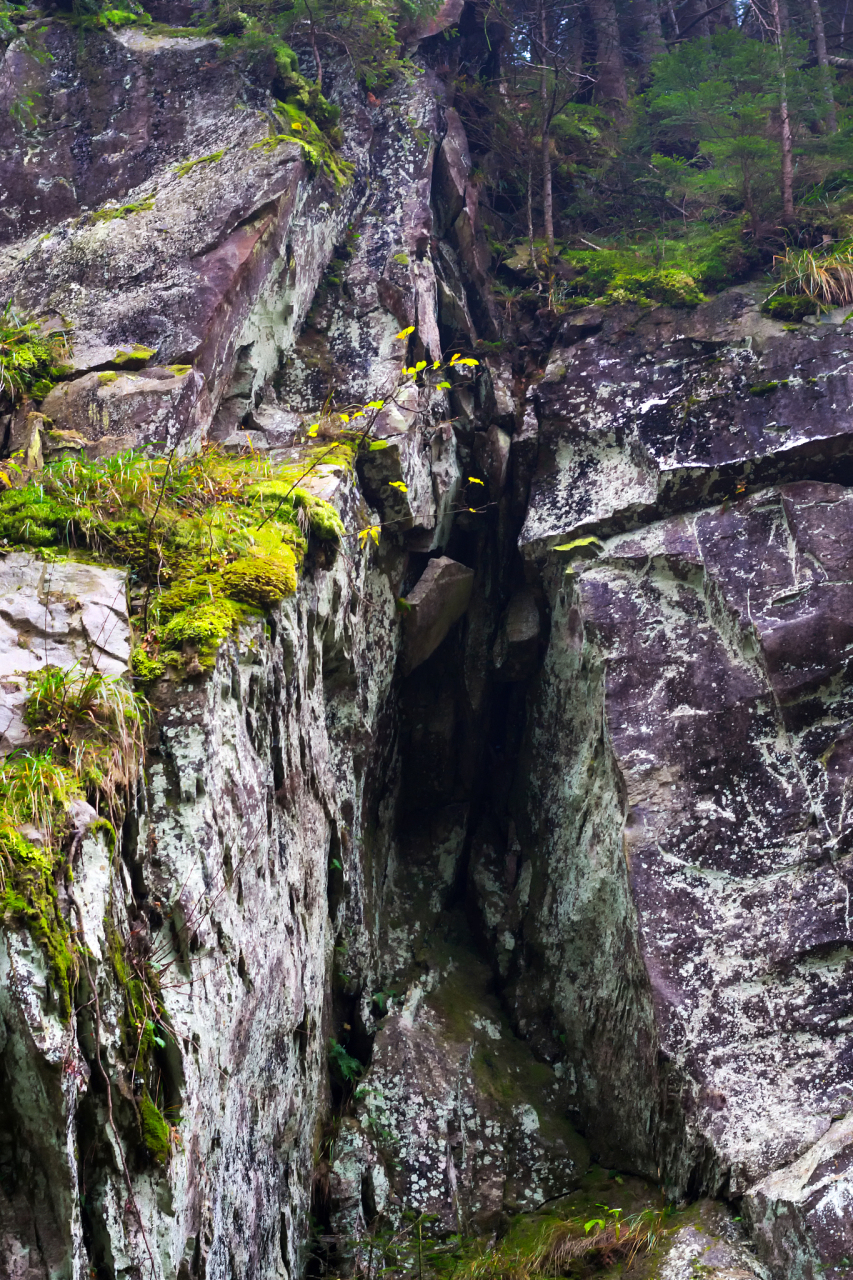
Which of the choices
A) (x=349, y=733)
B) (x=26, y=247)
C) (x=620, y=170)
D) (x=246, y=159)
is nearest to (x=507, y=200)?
(x=620, y=170)

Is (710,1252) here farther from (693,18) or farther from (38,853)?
(693,18)

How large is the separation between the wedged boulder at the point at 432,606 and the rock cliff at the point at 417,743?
0.05 m

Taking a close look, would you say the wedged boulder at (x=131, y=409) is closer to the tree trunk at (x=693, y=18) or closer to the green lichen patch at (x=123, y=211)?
the green lichen patch at (x=123, y=211)

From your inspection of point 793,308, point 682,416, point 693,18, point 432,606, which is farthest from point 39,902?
point 693,18

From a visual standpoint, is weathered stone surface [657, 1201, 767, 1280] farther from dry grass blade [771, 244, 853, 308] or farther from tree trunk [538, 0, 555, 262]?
tree trunk [538, 0, 555, 262]

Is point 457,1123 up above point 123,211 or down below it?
below

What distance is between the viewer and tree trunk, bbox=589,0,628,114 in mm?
14500

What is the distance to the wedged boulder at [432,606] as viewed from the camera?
8.91 metres

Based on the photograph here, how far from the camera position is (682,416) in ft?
29.4

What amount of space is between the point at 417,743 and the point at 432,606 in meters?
1.38

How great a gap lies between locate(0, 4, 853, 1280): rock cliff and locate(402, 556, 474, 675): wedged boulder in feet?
0.16

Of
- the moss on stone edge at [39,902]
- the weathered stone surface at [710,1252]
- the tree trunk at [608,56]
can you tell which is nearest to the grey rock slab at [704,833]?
the weathered stone surface at [710,1252]

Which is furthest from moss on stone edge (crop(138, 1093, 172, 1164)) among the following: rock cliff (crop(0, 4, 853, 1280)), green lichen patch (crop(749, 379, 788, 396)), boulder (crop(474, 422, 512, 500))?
green lichen patch (crop(749, 379, 788, 396))

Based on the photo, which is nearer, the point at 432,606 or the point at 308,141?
the point at 432,606
